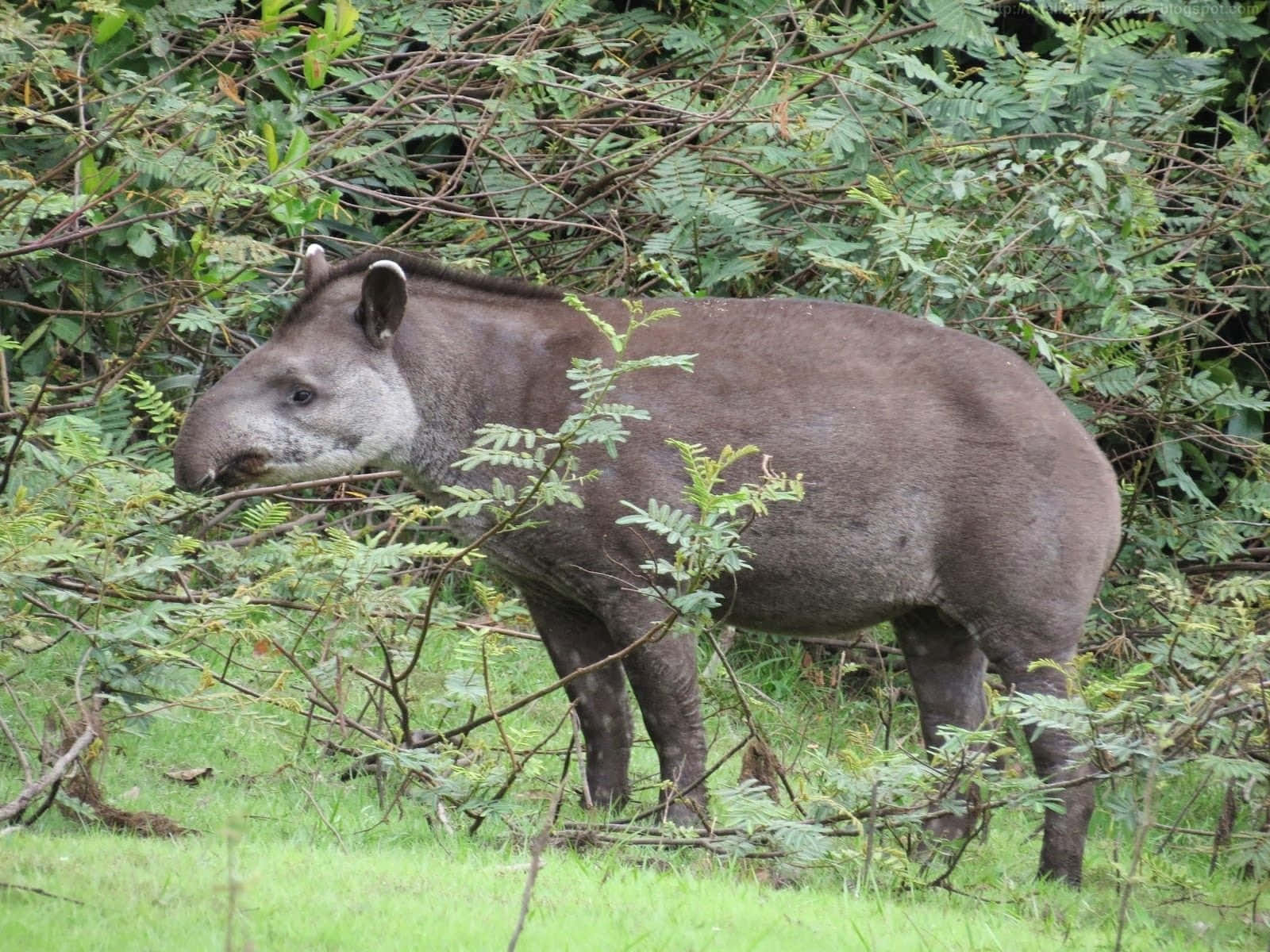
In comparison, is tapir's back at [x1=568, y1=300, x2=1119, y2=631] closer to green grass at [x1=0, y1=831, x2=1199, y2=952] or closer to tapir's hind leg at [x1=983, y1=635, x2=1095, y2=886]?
tapir's hind leg at [x1=983, y1=635, x2=1095, y2=886]

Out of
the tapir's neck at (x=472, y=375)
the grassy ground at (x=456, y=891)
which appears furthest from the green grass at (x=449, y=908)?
the tapir's neck at (x=472, y=375)

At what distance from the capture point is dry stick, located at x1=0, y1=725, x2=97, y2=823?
6.08 m

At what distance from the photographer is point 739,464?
750cm

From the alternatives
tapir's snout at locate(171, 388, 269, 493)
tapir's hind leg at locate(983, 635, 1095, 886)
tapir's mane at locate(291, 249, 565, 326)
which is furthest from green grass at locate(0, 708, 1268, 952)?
tapir's mane at locate(291, 249, 565, 326)

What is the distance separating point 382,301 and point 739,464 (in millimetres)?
1756

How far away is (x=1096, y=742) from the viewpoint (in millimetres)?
5934

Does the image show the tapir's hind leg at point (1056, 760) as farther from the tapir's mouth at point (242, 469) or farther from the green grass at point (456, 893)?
the tapir's mouth at point (242, 469)

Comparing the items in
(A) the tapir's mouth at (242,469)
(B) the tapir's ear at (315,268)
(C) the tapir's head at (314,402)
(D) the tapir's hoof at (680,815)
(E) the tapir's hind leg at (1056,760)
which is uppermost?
(B) the tapir's ear at (315,268)

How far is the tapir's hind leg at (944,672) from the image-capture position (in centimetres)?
802

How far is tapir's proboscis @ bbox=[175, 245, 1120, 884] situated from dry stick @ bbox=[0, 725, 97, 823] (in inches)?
52.6

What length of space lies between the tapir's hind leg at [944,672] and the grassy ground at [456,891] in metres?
0.63

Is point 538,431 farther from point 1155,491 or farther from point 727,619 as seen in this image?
point 1155,491

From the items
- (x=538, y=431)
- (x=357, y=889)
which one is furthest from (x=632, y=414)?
(x=357, y=889)

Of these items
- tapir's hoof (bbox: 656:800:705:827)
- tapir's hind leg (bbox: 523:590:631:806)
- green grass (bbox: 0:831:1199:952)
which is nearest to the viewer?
green grass (bbox: 0:831:1199:952)
